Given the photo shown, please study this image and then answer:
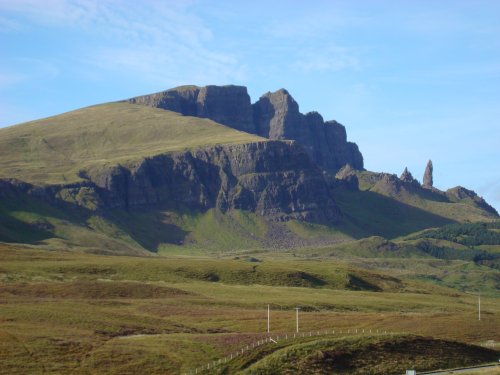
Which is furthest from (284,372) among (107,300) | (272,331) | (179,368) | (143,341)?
(107,300)

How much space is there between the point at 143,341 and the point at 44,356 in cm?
1785

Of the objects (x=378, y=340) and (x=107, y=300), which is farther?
(x=107, y=300)

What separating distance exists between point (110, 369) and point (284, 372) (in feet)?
72.3

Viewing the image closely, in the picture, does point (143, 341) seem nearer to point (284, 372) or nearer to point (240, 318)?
point (284, 372)

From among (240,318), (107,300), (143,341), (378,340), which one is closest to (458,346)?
(378,340)

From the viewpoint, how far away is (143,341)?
131 metres

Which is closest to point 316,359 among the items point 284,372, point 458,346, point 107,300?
point 284,372

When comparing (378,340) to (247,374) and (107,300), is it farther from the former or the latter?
(107,300)

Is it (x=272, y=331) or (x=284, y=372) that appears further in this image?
(x=272, y=331)

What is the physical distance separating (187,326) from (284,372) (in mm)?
53389

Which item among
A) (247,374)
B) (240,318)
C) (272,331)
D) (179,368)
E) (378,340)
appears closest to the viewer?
(247,374)

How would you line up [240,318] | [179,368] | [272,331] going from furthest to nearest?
[240,318] → [272,331] → [179,368]

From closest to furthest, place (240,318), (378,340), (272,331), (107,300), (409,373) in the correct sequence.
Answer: (409,373) < (378,340) < (272,331) < (240,318) < (107,300)

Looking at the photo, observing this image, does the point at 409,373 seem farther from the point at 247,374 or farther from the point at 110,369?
the point at 110,369
